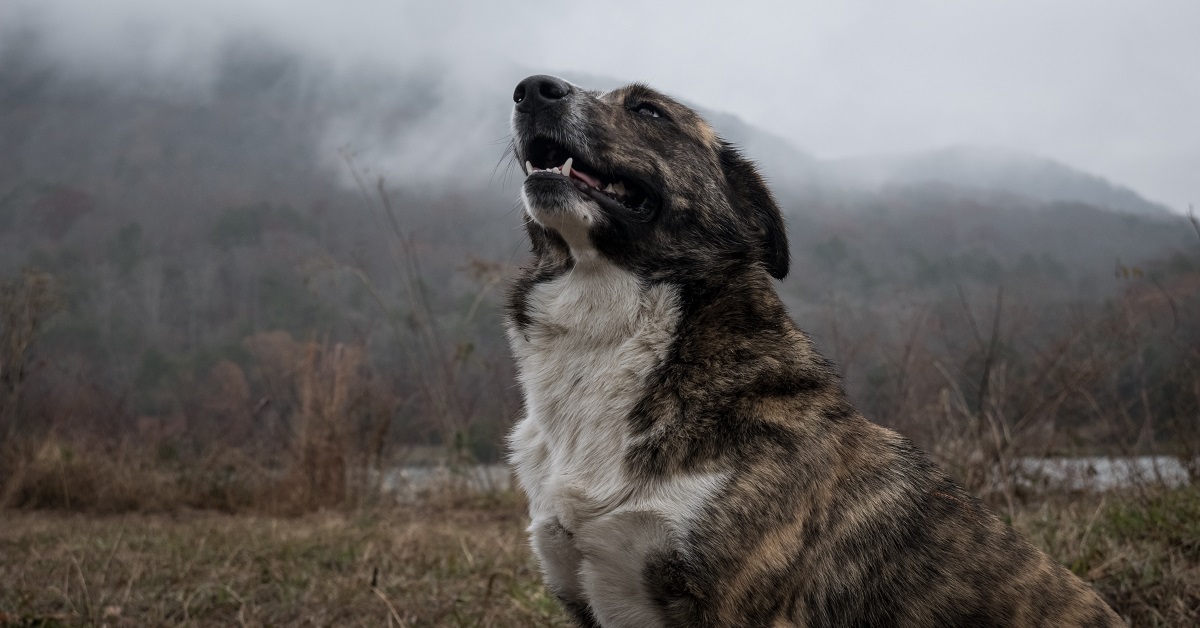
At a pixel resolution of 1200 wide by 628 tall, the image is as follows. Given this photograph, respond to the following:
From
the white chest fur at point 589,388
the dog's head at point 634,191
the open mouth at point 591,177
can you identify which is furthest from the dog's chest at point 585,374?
the open mouth at point 591,177

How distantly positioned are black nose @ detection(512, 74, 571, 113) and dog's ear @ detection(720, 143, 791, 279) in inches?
28.2

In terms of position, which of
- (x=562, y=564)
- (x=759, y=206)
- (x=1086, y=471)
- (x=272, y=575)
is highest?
(x=759, y=206)

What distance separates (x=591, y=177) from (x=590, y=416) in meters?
0.91

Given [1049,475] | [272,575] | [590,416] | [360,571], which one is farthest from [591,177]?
[1049,475]

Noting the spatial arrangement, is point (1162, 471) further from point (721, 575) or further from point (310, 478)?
point (310, 478)

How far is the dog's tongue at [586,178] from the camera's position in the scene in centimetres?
307

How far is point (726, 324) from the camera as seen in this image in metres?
2.74

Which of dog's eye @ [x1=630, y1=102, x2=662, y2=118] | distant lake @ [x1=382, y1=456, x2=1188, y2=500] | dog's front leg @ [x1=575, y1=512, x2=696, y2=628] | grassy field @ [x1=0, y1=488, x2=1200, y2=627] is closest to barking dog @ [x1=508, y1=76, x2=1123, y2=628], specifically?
dog's front leg @ [x1=575, y1=512, x2=696, y2=628]

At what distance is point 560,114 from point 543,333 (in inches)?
30.6

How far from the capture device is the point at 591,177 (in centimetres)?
309

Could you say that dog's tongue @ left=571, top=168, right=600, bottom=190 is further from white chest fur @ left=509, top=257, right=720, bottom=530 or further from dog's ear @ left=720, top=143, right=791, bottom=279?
dog's ear @ left=720, top=143, right=791, bottom=279

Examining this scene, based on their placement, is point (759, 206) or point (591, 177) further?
point (759, 206)

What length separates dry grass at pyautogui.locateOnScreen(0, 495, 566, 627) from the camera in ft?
12.5

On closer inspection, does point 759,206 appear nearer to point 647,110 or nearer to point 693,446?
point 647,110
